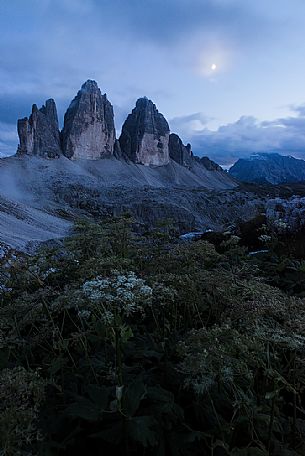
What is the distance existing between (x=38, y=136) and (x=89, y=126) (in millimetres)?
26562

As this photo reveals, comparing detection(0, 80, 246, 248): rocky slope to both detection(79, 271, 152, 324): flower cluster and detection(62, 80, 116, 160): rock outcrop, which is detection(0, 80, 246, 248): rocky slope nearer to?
detection(62, 80, 116, 160): rock outcrop

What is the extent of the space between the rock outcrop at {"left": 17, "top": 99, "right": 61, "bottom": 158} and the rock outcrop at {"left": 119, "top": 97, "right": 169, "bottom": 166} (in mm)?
42244

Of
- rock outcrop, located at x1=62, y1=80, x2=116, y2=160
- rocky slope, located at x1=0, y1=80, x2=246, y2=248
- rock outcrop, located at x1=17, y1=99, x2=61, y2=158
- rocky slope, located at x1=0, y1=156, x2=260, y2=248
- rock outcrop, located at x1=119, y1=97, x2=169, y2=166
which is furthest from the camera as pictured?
rock outcrop, located at x1=119, y1=97, x2=169, y2=166

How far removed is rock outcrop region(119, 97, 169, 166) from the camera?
609 ft

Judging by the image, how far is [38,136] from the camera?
144875 mm

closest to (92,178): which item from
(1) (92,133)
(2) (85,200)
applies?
(1) (92,133)

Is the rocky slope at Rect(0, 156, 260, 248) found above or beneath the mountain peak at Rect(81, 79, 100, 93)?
beneath

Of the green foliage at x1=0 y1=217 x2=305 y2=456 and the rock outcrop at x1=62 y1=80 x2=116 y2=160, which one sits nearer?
the green foliage at x1=0 y1=217 x2=305 y2=456

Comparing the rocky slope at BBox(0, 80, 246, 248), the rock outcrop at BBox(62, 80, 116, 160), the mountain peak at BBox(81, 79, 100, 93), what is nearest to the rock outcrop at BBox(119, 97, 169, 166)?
the rocky slope at BBox(0, 80, 246, 248)

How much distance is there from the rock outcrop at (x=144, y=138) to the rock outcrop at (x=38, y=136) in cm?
4224

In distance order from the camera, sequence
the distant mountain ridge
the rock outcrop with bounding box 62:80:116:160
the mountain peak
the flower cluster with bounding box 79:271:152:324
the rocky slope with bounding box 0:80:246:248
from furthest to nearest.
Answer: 1. the mountain peak
2. the rock outcrop with bounding box 62:80:116:160
3. the distant mountain ridge
4. the rocky slope with bounding box 0:80:246:248
5. the flower cluster with bounding box 79:271:152:324

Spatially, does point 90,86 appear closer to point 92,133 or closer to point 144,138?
point 92,133

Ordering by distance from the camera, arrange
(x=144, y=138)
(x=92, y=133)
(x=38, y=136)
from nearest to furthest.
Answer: (x=38, y=136) < (x=92, y=133) < (x=144, y=138)

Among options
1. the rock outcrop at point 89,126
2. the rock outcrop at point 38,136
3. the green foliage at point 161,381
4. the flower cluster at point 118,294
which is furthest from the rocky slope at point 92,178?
the flower cluster at point 118,294
